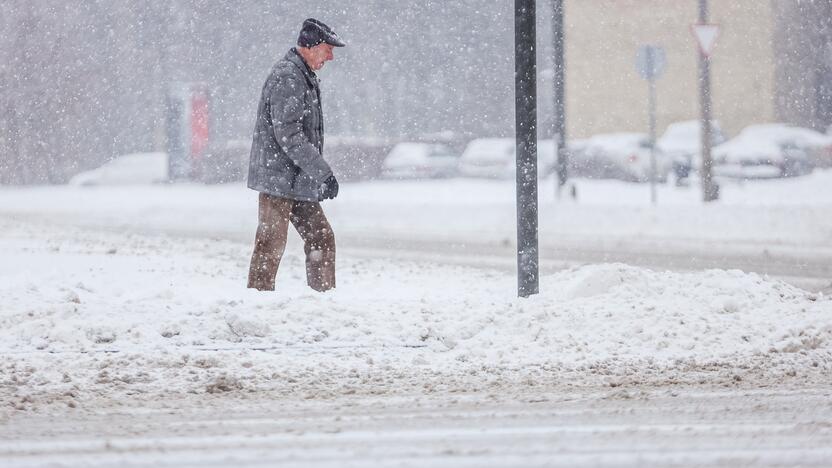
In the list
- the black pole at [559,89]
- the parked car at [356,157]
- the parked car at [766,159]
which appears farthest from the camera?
the parked car at [356,157]

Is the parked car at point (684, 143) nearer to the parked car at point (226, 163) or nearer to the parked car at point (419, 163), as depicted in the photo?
the parked car at point (419, 163)

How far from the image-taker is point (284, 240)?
711cm

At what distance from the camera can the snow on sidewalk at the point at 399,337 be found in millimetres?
5105

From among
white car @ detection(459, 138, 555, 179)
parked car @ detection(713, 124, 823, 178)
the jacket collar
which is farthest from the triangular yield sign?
→ white car @ detection(459, 138, 555, 179)

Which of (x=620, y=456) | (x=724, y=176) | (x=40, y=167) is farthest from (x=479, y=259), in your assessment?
(x=40, y=167)

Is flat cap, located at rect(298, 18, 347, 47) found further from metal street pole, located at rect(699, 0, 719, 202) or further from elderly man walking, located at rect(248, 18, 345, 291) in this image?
metal street pole, located at rect(699, 0, 719, 202)

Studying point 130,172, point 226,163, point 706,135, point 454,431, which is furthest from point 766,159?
point 454,431

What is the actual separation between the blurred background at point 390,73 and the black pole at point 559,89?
12423mm

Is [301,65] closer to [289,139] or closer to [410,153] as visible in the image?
[289,139]

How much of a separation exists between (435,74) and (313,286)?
93.0 ft

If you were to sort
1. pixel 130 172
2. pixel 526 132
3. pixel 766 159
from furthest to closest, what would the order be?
pixel 130 172
pixel 766 159
pixel 526 132

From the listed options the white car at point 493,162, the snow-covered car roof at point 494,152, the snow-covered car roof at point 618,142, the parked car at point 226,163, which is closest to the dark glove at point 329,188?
the white car at point 493,162

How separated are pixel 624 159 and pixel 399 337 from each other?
77.1ft

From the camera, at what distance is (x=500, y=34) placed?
35.0 metres
